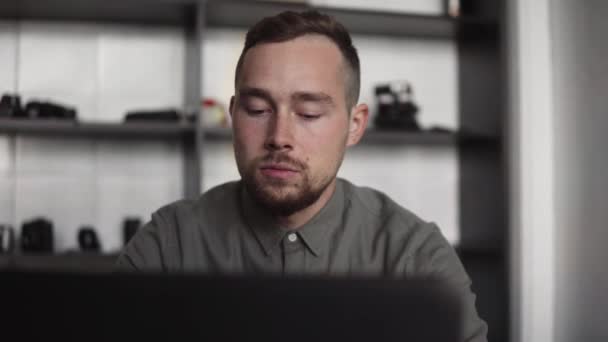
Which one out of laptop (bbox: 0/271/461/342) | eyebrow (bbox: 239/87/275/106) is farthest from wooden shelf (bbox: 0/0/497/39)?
laptop (bbox: 0/271/461/342)

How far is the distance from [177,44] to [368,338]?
2.59 metres

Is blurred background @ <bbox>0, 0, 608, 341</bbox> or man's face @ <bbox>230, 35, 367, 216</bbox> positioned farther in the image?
blurred background @ <bbox>0, 0, 608, 341</bbox>

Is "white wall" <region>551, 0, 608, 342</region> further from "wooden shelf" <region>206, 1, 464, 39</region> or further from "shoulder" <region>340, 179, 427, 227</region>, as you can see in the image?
"shoulder" <region>340, 179, 427, 227</region>

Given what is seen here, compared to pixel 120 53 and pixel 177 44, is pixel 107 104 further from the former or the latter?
pixel 177 44

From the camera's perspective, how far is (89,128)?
2539 millimetres

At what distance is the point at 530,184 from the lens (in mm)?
2984

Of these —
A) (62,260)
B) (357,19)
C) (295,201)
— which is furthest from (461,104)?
(295,201)

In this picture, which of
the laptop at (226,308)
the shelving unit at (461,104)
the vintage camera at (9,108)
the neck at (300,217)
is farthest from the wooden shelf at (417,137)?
the laptop at (226,308)

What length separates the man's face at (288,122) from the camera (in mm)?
1092

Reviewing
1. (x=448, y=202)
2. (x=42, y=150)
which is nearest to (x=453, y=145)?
(x=448, y=202)

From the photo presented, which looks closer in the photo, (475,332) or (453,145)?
(475,332)

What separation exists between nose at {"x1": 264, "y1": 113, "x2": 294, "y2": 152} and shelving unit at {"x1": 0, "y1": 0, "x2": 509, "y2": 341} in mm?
1429

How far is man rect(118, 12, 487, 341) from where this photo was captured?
1103 mm

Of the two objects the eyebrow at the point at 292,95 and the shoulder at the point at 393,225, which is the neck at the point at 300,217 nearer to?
the shoulder at the point at 393,225
